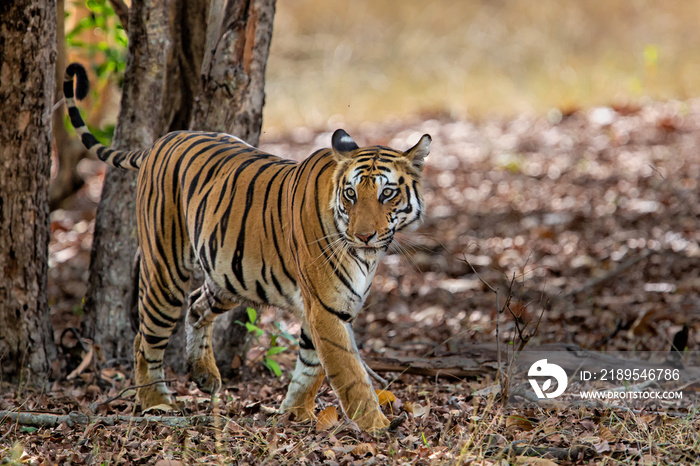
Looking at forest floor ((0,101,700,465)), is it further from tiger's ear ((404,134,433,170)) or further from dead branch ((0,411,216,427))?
tiger's ear ((404,134,433,170))

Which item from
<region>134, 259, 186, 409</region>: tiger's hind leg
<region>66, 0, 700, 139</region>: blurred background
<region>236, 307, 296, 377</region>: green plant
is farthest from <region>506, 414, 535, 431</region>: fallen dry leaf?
<region>66, 0, 700, 139</region>: blurred background

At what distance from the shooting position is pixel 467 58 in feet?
59.6

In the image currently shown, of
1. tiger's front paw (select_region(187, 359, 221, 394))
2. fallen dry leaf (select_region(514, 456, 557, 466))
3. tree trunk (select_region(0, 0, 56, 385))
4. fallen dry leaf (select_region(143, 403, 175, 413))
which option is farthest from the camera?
tiger's front paw (select_region(187, 359, 221, 394))

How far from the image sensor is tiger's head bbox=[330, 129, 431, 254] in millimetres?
3461

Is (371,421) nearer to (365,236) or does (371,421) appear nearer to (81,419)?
(365,236)

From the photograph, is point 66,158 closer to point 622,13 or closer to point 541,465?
Answer: point 541,465

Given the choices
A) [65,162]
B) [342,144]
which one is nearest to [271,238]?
[342,144]

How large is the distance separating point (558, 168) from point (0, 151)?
789cm

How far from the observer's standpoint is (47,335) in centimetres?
475

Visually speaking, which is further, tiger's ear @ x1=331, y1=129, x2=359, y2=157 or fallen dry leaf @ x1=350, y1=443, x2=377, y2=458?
tiger's ear @ x1=331, y1=129, x2=359, y2=157

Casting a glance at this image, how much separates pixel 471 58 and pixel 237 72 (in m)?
14.2

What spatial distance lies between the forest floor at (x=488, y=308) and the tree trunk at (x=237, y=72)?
4.59ft

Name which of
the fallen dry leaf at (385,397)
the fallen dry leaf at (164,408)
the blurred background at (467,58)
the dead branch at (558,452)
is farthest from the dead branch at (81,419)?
the blurred background at (467,58)

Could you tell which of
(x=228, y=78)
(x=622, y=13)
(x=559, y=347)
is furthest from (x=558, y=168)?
(x=622, y=13)
